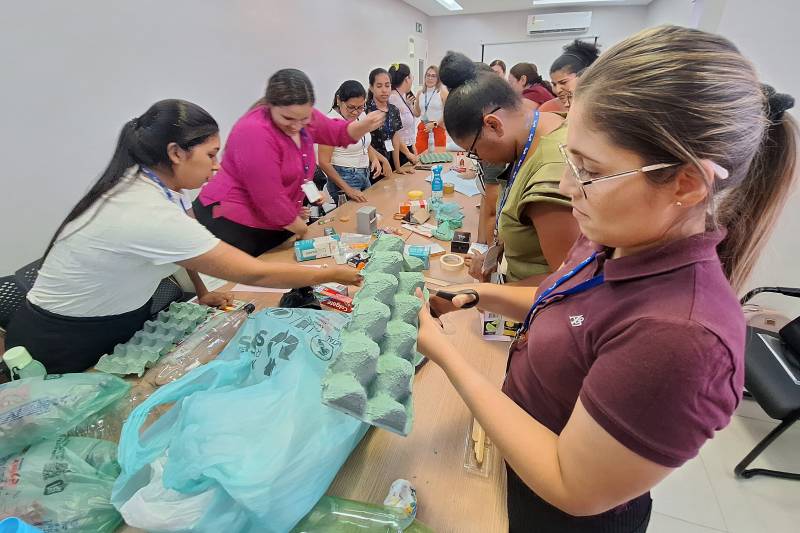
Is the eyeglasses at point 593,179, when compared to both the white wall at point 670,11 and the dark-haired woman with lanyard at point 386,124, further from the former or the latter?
the white wall at point 670,11

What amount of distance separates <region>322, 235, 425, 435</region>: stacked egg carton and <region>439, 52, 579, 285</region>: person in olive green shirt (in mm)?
391

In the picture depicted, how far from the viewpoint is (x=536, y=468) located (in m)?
0.55

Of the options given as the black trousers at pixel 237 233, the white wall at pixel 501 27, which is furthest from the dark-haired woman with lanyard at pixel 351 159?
the white wall at pixel 501 27

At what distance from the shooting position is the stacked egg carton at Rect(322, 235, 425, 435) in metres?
0.58

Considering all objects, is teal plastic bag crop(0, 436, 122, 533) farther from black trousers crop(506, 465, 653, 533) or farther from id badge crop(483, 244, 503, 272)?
id badge crop(483, 244, 503, 272)

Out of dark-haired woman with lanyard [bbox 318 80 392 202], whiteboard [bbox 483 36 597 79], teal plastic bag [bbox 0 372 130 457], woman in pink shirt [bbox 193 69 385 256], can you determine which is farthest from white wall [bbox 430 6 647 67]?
teal plastic bag [bbox 0 372 130 457]

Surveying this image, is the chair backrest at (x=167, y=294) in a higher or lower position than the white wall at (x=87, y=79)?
lower

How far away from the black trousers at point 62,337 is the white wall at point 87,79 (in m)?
1.20

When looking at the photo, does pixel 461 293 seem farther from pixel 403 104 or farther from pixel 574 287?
pixel 403 104

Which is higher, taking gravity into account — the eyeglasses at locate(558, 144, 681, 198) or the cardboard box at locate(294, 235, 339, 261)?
the eyeglasses at locate(558, 144, 681, 198)

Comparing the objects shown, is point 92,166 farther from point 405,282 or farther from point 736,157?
point 736,157

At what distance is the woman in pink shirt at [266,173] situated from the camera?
1.83 metres

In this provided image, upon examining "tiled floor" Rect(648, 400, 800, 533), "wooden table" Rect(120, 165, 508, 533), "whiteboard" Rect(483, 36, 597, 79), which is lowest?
"tiled floor" Rect(648, 400, 800, 533)

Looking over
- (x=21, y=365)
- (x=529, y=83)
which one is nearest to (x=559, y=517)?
(x=21, y=365)
